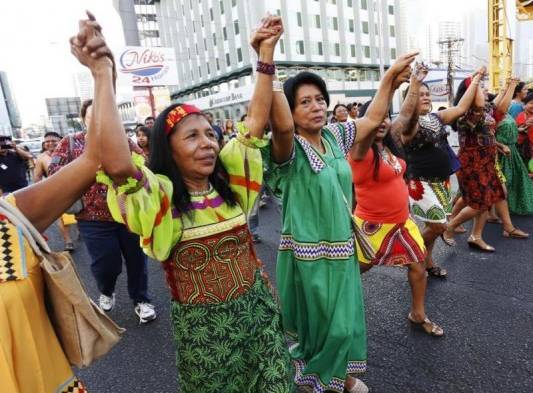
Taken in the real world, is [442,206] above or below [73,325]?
below

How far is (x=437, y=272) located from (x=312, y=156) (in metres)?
2.30

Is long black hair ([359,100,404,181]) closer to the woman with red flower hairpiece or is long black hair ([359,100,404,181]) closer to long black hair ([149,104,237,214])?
the woman with red flower hairpiece

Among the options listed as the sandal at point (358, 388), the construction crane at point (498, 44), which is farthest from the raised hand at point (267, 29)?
the construction crane at point (498, 44)

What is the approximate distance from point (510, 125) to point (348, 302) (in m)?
4.29

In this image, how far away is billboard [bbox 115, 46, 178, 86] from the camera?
22.8 metres

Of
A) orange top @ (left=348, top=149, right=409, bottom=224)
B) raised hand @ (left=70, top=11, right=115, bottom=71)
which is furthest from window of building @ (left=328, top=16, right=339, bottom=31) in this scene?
raised hand @ (left=70, top=11, right=115, bottom=71)

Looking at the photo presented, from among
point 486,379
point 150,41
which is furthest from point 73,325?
point 150,41

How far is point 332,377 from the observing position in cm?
204

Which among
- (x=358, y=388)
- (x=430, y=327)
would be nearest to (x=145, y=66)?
(x=430, y=327)

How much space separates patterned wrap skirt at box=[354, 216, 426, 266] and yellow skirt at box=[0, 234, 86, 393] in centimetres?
200

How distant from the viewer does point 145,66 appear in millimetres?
23266

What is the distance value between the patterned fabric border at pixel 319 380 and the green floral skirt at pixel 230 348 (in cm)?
47

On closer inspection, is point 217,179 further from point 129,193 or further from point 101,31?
point 101,31

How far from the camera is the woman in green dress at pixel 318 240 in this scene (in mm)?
1993
